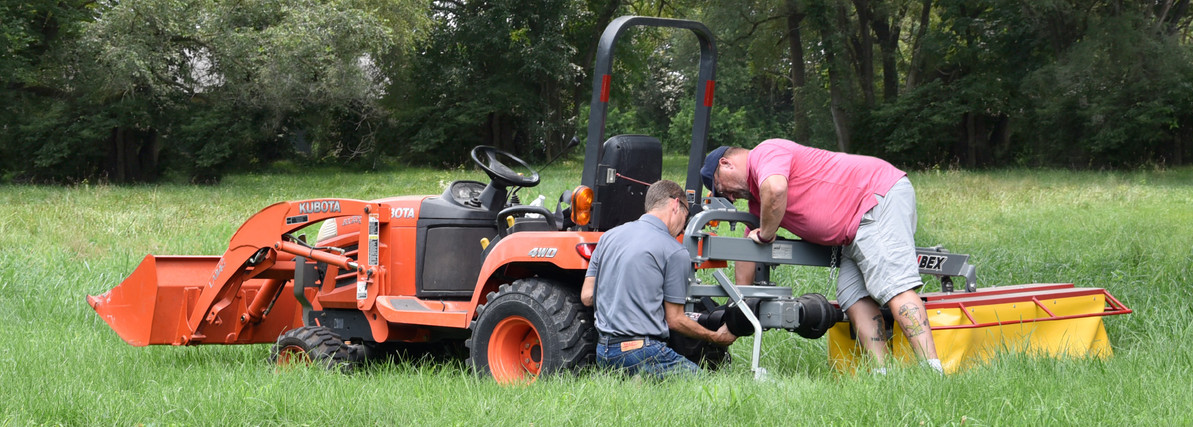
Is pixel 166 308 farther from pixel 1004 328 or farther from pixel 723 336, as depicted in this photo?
pixel 1004 328

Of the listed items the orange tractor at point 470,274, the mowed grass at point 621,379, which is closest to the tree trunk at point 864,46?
the mowed grass at point 621,379

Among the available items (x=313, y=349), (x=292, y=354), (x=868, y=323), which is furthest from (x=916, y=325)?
(x=292, y=354)

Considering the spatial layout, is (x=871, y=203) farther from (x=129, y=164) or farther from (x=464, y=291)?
(x=129, y=164)

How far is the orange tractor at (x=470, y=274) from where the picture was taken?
5.13m

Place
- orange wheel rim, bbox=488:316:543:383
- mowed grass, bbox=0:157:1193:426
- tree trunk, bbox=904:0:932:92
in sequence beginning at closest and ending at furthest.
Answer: mowed grass, bbox=0:157:1193:426
orange wheel rim, bbox=488:316:543:383
tree trunk, bbox=904:0:932:92

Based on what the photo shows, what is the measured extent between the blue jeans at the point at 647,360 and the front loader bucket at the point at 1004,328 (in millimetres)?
901

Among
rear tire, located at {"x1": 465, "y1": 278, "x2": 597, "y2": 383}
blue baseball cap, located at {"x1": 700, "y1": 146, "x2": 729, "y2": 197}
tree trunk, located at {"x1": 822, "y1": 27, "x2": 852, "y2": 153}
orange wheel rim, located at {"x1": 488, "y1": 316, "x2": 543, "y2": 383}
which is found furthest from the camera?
tree trunk, located at {"x1": 822, "y1": 27, "x2": 852, "y2": 153}

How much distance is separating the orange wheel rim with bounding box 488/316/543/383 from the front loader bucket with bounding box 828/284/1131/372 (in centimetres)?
153

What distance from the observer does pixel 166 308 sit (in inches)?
266

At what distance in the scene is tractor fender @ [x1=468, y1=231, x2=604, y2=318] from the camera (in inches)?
203

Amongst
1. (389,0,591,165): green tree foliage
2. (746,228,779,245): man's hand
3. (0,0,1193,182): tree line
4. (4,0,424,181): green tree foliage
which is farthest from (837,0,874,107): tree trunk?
(746,228,779,245): man's hand

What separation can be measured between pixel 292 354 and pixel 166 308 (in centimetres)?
121

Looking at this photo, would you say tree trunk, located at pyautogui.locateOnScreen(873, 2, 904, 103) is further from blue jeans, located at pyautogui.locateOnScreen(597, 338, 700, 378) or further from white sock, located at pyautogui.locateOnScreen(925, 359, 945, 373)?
blue jeans, located at pyautogui.locateOnScreen(597, 338, 700, 378)

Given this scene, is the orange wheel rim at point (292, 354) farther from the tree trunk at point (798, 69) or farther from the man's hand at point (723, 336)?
the tree trunk at point (798, 69)
